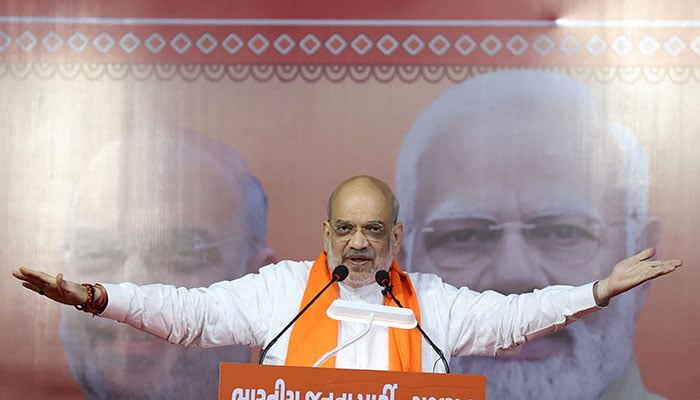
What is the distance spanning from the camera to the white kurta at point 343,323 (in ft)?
10.9

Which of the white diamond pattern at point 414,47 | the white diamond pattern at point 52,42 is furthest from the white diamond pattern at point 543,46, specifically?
the white diamond pattern at point 52,42

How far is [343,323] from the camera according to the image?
344 centimetres

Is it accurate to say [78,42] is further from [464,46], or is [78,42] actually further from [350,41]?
[464,46]

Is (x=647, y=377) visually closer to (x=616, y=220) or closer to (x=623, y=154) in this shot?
(x=616, y=220)

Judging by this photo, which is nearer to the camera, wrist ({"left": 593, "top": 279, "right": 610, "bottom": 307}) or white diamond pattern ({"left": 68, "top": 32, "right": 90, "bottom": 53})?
wrist ({"left": 593, "top": 279, "right": 610, "bottom": 307})

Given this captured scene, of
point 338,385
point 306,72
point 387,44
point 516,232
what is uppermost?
point 387,44

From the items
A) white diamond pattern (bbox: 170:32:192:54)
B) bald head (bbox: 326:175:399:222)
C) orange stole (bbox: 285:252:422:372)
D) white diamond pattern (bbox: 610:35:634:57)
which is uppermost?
white diamond pattern (bbox: 170:32:192:54)

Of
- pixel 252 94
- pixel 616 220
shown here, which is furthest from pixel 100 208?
pixel 616 220

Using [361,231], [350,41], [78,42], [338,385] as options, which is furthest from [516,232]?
[78,42]

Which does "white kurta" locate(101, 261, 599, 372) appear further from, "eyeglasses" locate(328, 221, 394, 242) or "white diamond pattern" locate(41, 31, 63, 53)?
"white diamond pattern" locate(41, 31, 63, 53)

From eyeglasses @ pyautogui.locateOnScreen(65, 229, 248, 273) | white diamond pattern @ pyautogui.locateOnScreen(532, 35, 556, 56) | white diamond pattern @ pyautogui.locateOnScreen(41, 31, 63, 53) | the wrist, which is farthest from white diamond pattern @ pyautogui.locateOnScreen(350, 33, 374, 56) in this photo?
the wrist

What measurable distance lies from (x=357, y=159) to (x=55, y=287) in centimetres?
160

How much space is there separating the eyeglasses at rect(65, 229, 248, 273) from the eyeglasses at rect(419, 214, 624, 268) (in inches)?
38.5

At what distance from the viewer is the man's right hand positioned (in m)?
2.98
